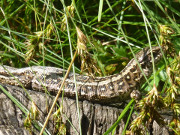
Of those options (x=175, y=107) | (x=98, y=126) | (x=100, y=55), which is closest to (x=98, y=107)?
(x=98, y=126)

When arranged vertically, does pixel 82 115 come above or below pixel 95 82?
below

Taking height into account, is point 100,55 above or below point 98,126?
above

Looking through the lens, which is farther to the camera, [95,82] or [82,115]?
[95,82]

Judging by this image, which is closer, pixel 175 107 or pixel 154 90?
pixel 154 90

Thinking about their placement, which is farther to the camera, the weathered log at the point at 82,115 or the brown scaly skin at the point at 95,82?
the brown scaly skin at the point at 95,82

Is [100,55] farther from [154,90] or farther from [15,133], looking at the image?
[154,90]

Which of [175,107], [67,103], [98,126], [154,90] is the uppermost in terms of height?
[154,90]

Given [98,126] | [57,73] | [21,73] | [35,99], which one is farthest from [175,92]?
[21,73]

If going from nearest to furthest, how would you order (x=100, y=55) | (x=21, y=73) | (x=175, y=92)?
1. (x=175, y=92)
2. (x=21, y=73)
3. (x=100, y=55)

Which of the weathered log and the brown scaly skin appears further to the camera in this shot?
the brown scaly skin

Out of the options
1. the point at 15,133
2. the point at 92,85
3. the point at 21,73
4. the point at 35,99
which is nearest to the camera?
the point at 15,133
